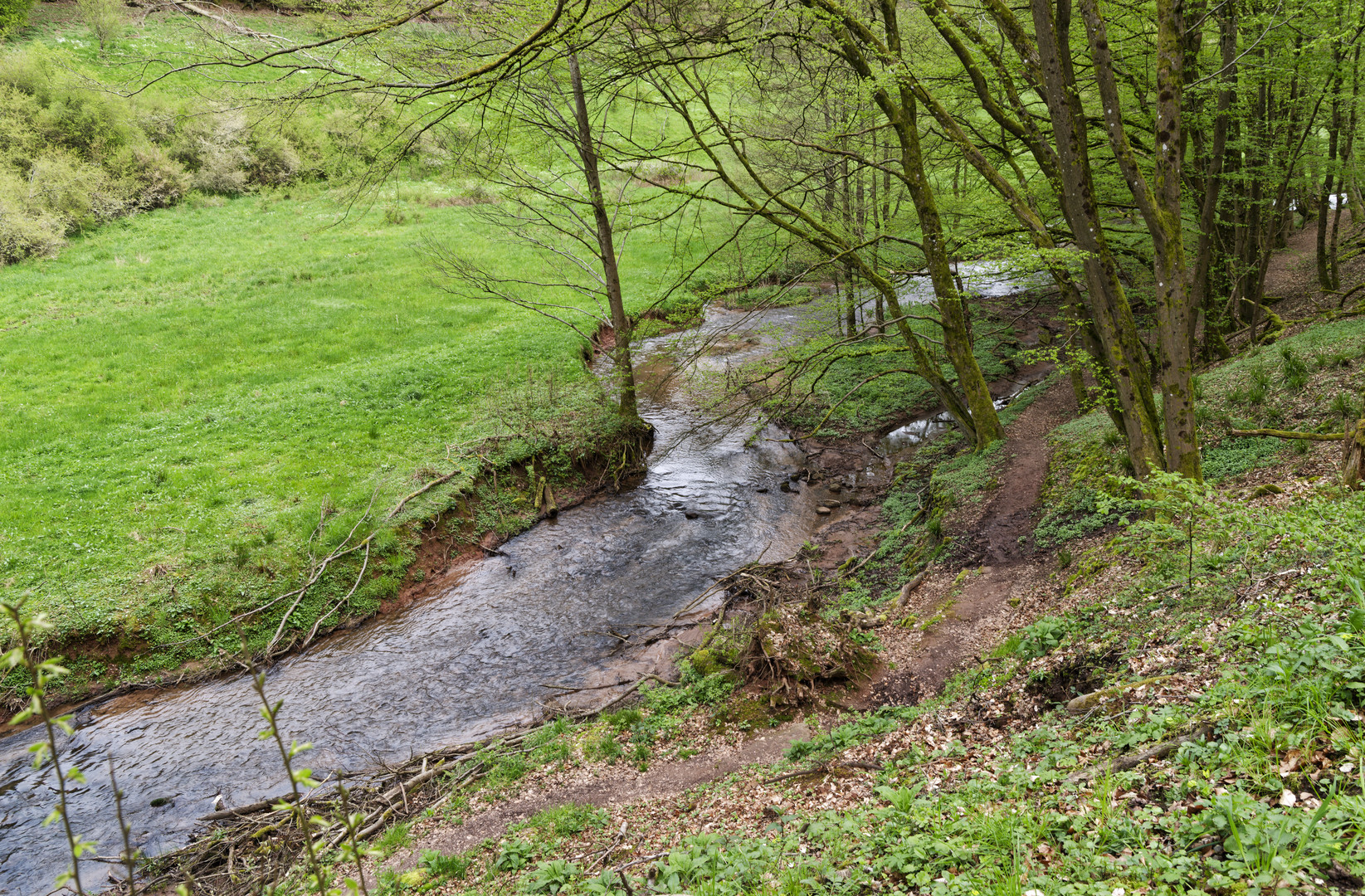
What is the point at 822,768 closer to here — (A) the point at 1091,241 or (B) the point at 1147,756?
(B) the point at 1147,756

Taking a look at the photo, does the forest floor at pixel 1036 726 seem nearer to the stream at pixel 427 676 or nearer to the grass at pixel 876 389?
the stream at pixel 427 676

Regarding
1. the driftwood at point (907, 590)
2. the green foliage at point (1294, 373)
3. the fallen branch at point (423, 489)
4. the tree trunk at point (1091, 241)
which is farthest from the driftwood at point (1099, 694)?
the fallen branch at point (423, 489)

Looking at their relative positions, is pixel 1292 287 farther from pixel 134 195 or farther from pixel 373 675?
pixel 134 195

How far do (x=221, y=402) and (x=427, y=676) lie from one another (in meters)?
10.2

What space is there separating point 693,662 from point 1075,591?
412cm

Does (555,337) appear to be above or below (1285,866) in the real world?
above

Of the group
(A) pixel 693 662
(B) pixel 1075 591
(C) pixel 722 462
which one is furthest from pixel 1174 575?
(C) pixel 722 462

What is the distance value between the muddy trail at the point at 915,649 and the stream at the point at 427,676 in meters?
1.61

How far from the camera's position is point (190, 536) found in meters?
11.0

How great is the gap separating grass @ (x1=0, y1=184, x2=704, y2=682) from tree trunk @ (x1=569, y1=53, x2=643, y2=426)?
0.90 m

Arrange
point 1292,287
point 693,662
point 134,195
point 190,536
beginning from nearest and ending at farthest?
point 693,662 → point 190,536 → point 1292,287 → point 134,195

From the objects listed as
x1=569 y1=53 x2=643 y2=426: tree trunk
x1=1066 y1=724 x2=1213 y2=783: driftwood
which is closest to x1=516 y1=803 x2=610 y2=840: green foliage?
x1=1066 y1=724 x2=1213 y2=783: driftwood

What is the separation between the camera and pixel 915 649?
7164 mm

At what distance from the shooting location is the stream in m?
7.48
